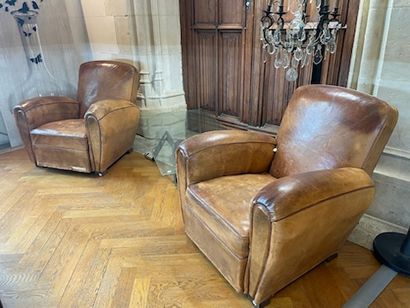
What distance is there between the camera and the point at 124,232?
193 cm

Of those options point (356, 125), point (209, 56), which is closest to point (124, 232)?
point (356, 125)

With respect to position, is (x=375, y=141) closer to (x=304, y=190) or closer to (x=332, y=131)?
(x=332, y=131)

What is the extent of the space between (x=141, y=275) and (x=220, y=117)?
1.66 metres

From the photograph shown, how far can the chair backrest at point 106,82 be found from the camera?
9.06 ft

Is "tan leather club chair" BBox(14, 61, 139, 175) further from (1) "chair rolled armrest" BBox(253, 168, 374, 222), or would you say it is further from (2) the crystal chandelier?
(1) "chair rolled armrest" BBox(253, 168, 374, 222)

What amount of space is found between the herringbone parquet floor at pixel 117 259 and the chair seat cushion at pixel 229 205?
324 millimetres

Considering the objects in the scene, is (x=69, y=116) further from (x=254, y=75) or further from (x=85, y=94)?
(x=254, y=75)

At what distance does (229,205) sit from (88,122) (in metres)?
1.47

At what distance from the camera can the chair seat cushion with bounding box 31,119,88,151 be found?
247 centimetres

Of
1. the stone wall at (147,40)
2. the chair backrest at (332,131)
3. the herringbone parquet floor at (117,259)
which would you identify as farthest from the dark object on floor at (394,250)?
the stone wall at (147,40)

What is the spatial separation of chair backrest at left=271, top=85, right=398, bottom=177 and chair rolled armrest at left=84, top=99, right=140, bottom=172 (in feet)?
4.49

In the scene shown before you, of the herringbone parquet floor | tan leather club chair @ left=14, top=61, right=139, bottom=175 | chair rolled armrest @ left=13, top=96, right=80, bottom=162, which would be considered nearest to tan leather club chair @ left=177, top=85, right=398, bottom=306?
the herringbone parquet floor

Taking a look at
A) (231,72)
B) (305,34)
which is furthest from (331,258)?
(231,72)

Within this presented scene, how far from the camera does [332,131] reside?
1.49 m
